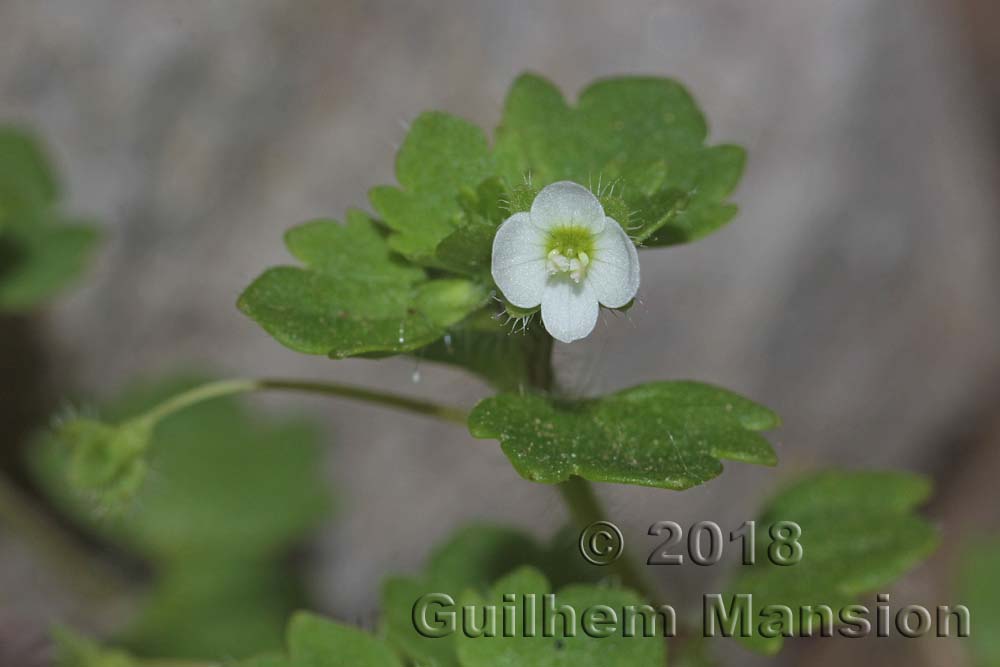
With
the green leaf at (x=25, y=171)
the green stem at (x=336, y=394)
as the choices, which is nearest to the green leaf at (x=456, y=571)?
the green stem at (x=336, y=394)

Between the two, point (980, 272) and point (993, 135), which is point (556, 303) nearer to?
point (980, 272)

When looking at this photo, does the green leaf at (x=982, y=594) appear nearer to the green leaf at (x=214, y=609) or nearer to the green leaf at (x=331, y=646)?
the green leaf at (x=214, y=609)

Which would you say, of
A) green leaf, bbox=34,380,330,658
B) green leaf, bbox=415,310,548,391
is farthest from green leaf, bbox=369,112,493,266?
green leaf, bbox=34,380,330,658

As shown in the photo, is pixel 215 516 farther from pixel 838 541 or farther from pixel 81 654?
pixel 838 541

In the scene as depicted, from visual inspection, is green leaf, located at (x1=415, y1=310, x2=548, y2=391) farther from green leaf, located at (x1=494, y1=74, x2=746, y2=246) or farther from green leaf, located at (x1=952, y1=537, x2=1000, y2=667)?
green leaf, located at (x1=952, y1=537, x2=1000, y2=667)

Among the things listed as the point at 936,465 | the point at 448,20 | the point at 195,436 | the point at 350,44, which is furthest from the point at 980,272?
the point at 195,436
